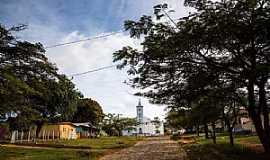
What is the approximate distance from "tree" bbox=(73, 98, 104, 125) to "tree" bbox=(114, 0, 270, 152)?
7193cm

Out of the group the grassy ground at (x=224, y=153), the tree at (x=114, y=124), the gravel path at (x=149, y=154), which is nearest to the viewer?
the grassy ground at (x=224, y=153)

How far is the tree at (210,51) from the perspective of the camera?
15.4 metres

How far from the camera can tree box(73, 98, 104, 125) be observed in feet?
300

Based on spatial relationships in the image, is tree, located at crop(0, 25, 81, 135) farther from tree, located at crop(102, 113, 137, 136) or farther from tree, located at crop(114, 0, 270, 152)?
tree, located at crop(102, 113, 137, 136)

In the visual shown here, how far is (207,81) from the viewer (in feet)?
59.5

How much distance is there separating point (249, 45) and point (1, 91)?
47.9 ft

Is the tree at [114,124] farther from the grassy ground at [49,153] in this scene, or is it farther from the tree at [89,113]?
the grassy ground at [49,153]

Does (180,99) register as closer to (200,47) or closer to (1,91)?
(200,47)

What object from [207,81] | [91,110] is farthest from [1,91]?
[91,110]

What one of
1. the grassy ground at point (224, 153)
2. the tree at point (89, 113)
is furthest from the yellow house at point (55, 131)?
the grassy ground at point (224, 153)

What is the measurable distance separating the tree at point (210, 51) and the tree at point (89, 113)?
71.9 m

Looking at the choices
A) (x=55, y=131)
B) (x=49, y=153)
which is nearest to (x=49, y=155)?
(x=49, y=153)

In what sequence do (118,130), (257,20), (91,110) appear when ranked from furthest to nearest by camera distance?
(118,130), (91,110), (257,20)

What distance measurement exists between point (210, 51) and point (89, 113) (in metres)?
76.3
